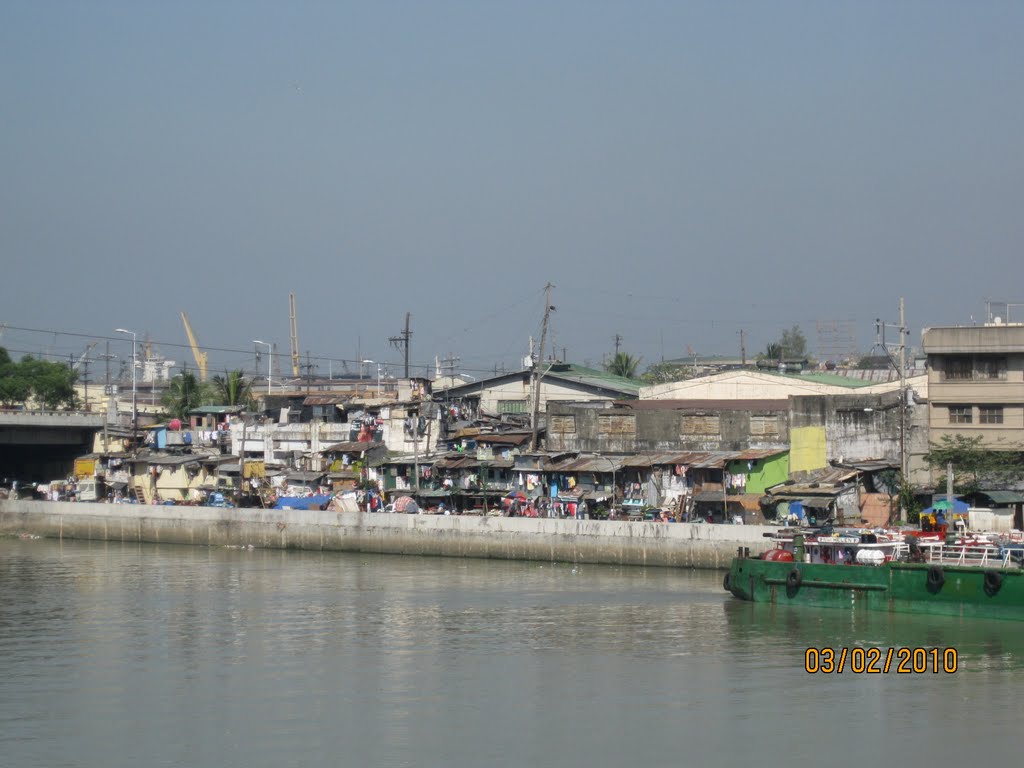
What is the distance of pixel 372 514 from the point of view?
151 ft

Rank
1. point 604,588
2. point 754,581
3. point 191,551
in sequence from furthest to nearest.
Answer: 1. point 191,551
2. point 604,588
3. point 754,581

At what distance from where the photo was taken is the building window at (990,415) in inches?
1684

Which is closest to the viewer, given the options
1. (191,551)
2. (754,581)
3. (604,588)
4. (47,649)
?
(47,649)

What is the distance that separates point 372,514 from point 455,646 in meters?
18.9

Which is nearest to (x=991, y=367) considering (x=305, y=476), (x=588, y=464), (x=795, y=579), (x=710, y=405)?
(x=710, y=405)

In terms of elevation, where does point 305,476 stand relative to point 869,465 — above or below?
below

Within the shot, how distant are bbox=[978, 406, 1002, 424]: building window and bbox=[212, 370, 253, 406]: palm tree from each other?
3811 cm

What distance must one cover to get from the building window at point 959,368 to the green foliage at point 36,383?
49.7 meters

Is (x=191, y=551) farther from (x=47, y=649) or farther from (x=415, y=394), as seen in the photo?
(x=47, y=649)

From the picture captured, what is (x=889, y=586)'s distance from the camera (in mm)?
30375

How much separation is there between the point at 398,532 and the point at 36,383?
36789 mm

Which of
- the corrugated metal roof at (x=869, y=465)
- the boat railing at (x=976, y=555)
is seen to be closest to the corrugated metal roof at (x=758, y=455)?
the corrugated metal roof at (x=869, y=465)

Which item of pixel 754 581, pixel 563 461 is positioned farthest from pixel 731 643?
pixel 563 461

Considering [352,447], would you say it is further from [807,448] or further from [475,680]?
[475,680]
